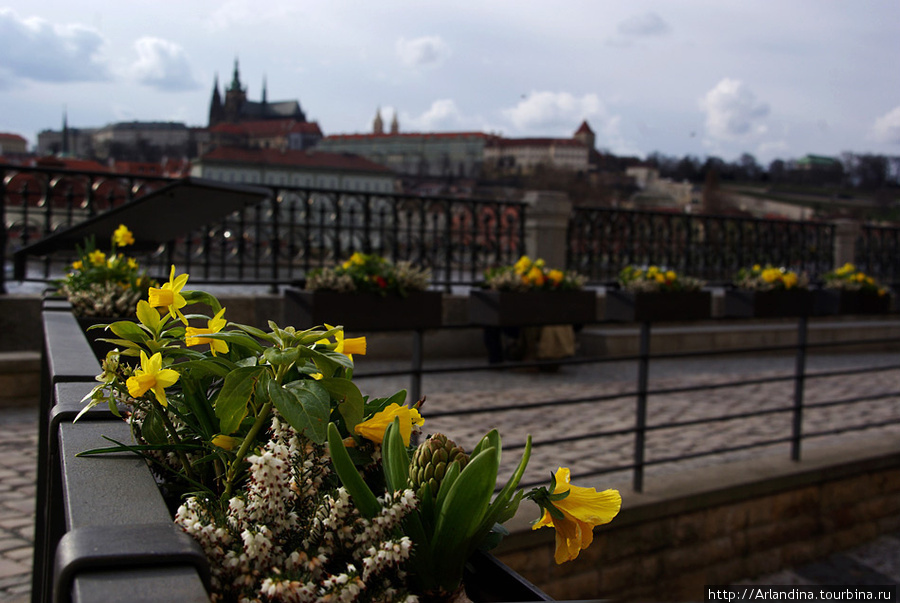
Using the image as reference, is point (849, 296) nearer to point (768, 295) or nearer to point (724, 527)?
point (768, 295)

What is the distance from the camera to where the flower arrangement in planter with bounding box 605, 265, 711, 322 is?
5.46 m

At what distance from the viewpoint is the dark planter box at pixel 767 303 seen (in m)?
6.26

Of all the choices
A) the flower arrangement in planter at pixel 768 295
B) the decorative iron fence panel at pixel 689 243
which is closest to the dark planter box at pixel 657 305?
the flower arrangement in planter at pixel 768 295

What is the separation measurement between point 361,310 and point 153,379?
3.61 meters

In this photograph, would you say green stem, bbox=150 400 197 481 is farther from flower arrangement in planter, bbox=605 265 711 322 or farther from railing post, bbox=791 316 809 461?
railing post, bbox=791 316 809 461

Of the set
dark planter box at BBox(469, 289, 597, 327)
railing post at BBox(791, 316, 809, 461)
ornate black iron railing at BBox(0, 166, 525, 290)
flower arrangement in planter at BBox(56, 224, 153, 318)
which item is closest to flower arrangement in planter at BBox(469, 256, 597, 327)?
dark planter box at BBox(469, 289, 597, 327)

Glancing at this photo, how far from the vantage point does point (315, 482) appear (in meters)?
0.89

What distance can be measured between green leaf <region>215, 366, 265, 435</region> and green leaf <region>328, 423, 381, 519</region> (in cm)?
15

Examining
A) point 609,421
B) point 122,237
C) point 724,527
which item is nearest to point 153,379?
point 122,237

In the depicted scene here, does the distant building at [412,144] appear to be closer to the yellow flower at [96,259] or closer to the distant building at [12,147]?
the distant building at [12,147]

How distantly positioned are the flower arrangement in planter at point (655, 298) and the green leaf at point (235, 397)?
4.57 metres

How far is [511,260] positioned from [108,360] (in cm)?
940

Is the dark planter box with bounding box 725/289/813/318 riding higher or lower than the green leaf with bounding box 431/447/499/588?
lower

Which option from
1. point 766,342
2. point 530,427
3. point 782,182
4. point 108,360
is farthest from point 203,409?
point 782,182
